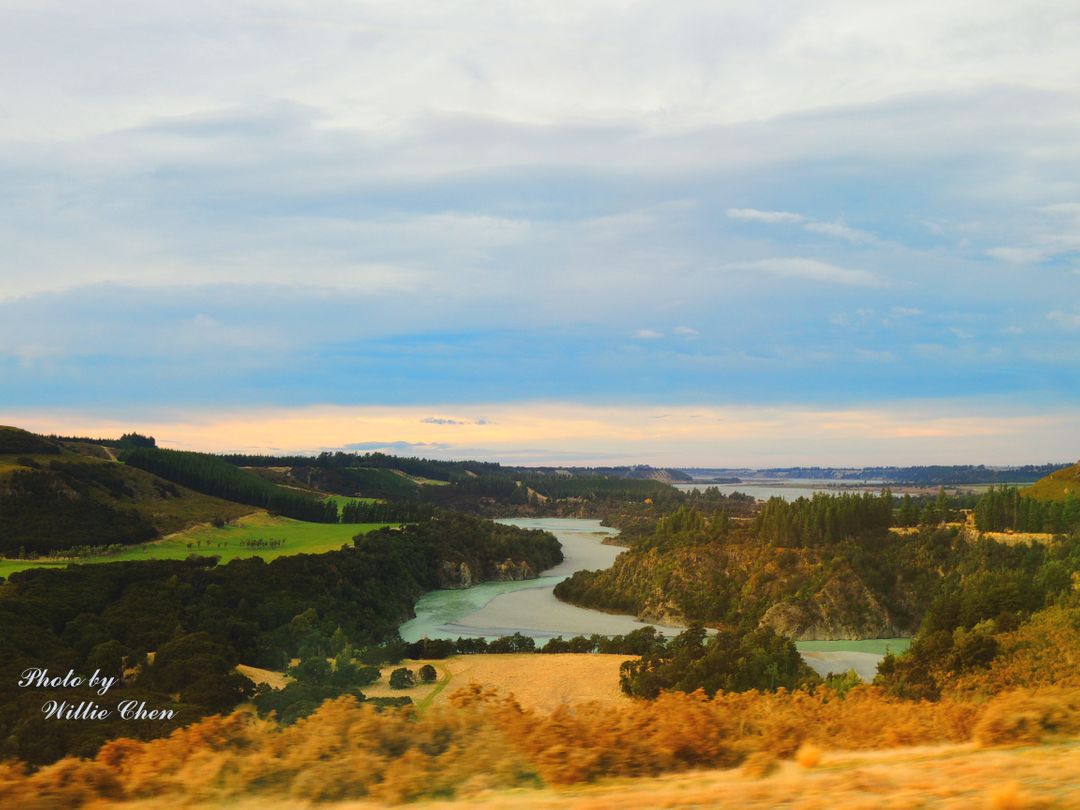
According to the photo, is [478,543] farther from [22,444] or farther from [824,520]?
[22,444]

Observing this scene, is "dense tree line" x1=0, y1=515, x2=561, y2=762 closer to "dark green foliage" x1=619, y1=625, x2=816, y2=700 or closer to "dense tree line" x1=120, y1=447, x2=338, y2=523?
"dark green foliage" x1=619, y1=625, x2=816, y2=700

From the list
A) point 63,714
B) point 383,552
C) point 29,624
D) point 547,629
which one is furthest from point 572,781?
point 383,552

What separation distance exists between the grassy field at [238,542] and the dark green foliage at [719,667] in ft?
160

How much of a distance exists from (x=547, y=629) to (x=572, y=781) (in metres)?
64.6

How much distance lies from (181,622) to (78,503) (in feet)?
212

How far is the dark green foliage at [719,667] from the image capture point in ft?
116

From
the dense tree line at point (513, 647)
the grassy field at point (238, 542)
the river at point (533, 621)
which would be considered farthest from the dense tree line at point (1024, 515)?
the grassy field at point (238, 542)

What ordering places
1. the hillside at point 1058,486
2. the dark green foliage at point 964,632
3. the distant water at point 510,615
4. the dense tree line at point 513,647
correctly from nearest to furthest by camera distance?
1. the dark green foliage at point 964,632
2. the dense tree line at point 513,647
3. the distant water at point 510,615
4. the hillside at point 1058,486

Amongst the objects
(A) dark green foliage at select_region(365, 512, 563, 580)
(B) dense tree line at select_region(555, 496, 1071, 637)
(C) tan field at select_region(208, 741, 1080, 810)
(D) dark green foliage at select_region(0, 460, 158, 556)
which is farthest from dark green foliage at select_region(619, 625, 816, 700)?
(D) dark green foliage at select_region(0, 460, 158, 556)

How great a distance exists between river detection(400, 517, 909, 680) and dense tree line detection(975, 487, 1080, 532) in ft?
58.0

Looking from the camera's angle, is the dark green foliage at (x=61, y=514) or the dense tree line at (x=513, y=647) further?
the dark green foliage at (x=61, y=514)

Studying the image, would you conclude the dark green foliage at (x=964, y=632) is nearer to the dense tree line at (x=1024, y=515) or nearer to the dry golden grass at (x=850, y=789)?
the dry golden grass at (x=850, y=789)

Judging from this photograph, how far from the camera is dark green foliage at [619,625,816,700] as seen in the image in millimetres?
35312

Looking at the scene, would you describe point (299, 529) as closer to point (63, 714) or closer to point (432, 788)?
point (63, 714)
